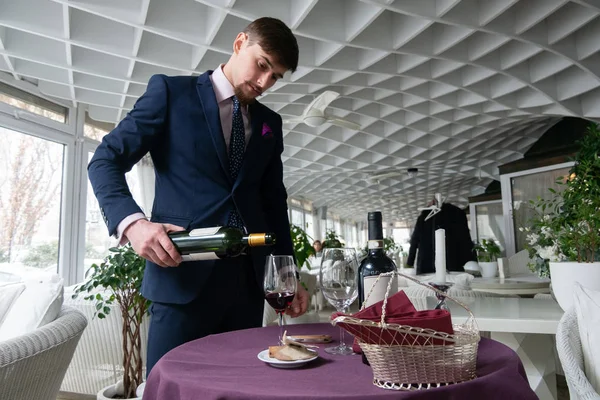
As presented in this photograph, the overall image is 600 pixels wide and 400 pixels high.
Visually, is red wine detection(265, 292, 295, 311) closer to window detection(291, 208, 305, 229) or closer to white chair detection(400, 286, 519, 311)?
white chair detection(400, 286, 519, 311)

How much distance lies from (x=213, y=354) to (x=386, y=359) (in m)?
0.37

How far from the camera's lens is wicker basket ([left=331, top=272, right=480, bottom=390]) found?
23.1 inches

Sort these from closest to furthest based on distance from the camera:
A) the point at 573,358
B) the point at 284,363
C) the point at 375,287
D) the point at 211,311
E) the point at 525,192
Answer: the point at 284,363 < the point at 375,287 < the point at 573,358 < the point at 211,311 < the point at 525,192

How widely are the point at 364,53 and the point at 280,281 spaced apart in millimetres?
4950

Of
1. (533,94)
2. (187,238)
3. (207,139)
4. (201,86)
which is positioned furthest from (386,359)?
(533,94)

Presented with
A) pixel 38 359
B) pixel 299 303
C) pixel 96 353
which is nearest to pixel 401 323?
pixel 299 303

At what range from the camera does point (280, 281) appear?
2.97ft

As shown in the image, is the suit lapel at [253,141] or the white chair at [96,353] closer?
the suit lapel at [253,141]

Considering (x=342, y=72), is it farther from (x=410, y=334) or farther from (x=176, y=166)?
(x=410, y=334)

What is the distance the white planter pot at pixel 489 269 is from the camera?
3807 mm

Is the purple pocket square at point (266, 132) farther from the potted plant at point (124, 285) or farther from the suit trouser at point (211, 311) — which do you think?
the potted plant at point (124, 285)

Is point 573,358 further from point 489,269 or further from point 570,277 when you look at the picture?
point 489,269

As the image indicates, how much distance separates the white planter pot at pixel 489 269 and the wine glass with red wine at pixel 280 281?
3.37 meters

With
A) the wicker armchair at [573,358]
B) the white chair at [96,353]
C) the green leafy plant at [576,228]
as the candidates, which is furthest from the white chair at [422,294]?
the white chair at [96,353]
